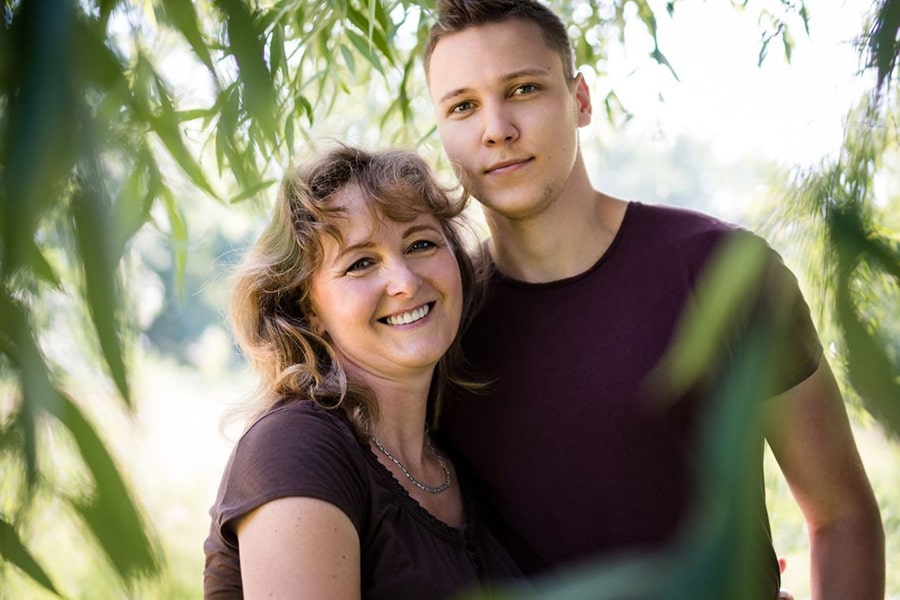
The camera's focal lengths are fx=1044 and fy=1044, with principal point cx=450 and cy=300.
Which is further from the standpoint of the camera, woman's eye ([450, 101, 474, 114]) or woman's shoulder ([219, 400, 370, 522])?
woman's eye ([450, 101, 474, 114])

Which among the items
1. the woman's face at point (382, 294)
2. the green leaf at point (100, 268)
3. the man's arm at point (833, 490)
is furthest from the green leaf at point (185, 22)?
the man's arm at point (833, 490)

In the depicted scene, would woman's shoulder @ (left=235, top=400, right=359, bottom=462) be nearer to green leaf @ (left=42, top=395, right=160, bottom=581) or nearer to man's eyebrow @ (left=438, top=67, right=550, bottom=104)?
man's eyebrow @ (left=438, top=67, right=550, bottom=104)

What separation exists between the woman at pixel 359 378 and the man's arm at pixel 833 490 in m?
0.55

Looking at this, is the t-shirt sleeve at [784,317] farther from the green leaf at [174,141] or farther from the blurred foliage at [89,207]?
the green leaf at [174,141]

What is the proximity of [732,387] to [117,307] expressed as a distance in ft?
1.02

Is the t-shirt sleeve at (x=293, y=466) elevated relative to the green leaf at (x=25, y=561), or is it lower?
lower

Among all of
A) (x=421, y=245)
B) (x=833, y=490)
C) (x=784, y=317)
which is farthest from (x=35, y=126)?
(x=833, y=490)

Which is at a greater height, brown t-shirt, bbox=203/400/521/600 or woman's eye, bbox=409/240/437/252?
woman's eye, bbox=409/240/437/252

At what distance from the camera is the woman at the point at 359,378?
4.66 feet

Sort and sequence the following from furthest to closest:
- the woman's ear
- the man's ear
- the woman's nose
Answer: the man's ear < the woman's ear < the woman's nose

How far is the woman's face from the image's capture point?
1651 millimetres

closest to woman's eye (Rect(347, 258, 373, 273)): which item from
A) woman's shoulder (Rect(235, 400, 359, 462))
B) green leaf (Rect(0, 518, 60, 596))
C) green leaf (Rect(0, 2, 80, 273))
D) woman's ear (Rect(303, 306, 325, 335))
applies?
woman's ear (Rect(303, 306, 325, 335))

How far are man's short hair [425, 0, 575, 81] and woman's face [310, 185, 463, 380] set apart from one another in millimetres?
438

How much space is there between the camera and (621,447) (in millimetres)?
1769
